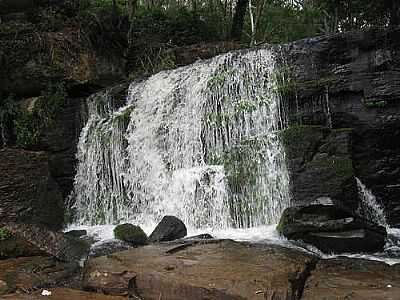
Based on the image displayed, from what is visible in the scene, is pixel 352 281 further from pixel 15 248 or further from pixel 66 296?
pixel 15 248

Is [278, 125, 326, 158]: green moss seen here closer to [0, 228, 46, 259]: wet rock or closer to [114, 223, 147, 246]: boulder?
[114, 223, 147, 246]: boulder

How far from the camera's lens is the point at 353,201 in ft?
30.5

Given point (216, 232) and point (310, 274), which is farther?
point (216, 232)

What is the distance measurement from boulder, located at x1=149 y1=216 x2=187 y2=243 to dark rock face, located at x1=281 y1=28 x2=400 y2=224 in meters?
2.43

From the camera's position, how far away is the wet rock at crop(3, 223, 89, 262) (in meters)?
8.06

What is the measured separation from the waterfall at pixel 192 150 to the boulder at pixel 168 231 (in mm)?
1085

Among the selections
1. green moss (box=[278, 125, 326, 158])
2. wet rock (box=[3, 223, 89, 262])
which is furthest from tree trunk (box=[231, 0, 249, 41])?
wet rock (box=[3, 223, 89, 262])

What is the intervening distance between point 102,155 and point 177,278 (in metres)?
7.68

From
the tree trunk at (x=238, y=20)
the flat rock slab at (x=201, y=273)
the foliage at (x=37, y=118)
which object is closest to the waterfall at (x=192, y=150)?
the foliage at (x=37, y=118)

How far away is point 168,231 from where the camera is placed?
8.77 m

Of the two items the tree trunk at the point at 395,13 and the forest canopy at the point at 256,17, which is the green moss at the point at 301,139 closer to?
the tree trunk at the point at 395,13

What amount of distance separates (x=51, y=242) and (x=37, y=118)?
5.54 meters

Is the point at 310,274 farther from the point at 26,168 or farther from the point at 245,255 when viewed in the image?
the point at 26,168

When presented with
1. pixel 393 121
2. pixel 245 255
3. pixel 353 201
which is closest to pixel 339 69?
pixel 393 121
